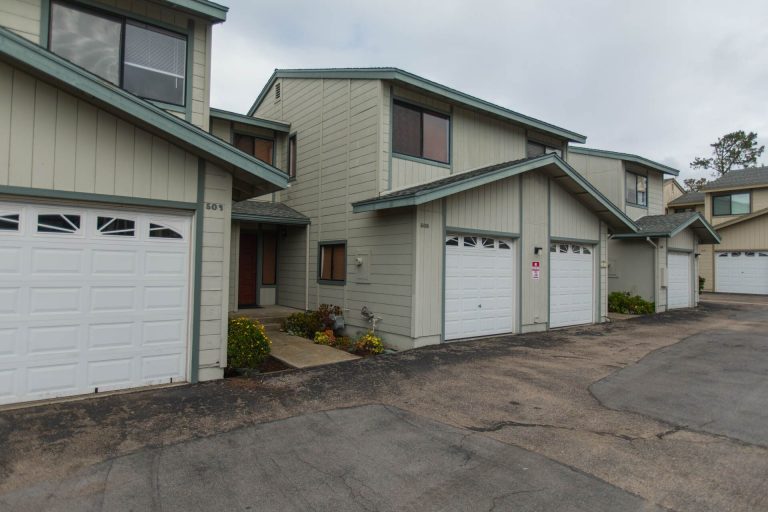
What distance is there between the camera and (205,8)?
25.4 ft

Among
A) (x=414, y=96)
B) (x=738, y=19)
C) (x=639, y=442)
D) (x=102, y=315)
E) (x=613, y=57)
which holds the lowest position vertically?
(x=639, y=442)

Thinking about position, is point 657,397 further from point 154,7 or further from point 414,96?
point 154,7

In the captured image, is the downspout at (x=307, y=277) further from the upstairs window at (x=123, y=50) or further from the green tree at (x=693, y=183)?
the green tree at (x=693, y=183)

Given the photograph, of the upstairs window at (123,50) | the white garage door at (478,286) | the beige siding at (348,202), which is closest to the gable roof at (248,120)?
the beige siding at (348,202)

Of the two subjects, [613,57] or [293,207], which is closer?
[293,207]

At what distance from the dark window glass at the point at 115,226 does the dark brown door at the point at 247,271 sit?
771cm

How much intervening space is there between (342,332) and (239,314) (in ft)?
10.3

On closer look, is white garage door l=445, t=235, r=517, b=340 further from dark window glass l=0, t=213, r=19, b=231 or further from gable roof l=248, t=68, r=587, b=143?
dark window glass l=0, t=213, r=19, b=231

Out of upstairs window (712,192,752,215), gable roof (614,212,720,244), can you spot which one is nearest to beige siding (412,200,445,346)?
gable roof (614,212,720,244)

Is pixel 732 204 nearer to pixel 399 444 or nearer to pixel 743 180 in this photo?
pixel 743 180

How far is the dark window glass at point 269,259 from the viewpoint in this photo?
46.9 feet

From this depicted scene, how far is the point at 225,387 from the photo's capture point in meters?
6.36

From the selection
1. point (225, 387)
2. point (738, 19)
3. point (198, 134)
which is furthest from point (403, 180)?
point (738, 19)

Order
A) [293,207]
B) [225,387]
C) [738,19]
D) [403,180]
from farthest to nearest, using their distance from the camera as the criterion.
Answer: [293,207], [738,19], [403,180], [225,387]
